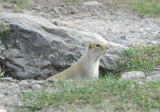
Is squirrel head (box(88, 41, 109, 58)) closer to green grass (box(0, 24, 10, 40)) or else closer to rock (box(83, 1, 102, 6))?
green grass (box(0, 24, 10, 40))

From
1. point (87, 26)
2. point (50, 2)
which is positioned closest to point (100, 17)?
point (87, 26)

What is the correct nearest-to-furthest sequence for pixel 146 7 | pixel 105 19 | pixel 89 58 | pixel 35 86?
pixel 35 86 → pixel 89 58 → pixel 105 19 → pixel 146 7

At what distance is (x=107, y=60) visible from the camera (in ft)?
21.1

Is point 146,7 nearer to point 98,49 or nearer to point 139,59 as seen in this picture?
point 139,59

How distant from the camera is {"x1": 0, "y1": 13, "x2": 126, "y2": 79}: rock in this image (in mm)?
6426

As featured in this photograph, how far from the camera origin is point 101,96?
3773 mm

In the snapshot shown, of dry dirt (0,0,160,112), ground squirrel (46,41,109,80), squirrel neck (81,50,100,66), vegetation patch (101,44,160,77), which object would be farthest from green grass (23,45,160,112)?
vegetation patch (101,44,160,77)

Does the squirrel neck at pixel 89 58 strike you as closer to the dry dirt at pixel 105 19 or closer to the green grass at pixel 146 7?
the dry dirt at pixel 105 19

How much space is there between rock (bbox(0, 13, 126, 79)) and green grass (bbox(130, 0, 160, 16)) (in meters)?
3.45

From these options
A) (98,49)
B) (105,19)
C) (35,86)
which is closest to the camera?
(35,86)

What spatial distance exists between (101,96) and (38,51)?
2.99 m

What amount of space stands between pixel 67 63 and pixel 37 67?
2.15 feet

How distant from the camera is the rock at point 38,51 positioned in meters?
6.43

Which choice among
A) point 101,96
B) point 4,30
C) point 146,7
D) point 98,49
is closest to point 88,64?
point 98,49
